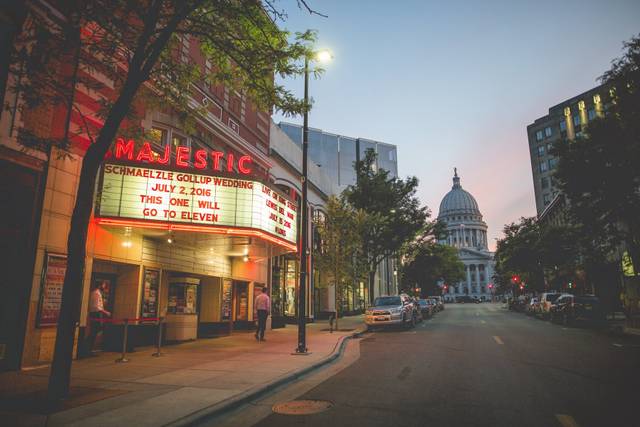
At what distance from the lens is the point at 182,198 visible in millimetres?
12484

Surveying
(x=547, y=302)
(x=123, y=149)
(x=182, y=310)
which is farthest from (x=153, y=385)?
(x=547, y=302)

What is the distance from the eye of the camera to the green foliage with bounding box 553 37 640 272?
54.7ft

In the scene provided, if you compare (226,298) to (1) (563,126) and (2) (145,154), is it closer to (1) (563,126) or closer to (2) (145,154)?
(2) (145,154)

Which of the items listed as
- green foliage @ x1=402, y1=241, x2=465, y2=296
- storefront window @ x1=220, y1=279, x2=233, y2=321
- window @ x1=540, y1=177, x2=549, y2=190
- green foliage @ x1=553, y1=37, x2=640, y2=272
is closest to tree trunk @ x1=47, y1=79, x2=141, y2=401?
storefront window @ x1=220, y1=279, x2=233, y2=321

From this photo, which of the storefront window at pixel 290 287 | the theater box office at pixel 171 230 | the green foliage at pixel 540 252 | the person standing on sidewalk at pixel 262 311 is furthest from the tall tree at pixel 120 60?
the green foliage at pixel 540 252

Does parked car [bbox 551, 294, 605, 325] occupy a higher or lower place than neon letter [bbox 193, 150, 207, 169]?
lower

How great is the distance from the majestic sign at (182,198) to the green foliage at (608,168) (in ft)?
47.4

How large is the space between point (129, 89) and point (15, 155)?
451cm

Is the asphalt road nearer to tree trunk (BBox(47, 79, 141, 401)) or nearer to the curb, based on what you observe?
the curb

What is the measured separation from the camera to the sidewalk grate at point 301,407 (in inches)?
249

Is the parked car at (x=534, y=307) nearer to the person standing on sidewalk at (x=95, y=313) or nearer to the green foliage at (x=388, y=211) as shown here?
the green foliage at (x=388, y=211)

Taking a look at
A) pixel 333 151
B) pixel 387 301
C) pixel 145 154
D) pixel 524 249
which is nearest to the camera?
pixel 145 154

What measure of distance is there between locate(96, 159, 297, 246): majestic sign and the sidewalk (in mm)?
3945

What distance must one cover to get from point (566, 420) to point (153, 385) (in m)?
6.85
